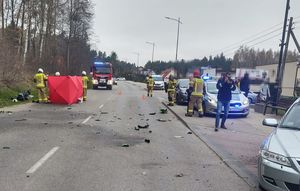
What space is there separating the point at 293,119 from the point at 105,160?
3624mm

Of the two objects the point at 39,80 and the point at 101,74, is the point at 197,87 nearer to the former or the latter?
the point at 39,80

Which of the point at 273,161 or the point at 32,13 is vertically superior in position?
the point at 32,13

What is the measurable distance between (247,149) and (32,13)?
3809 centimetres

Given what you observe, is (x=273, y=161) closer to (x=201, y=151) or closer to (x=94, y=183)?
(x=94, y=183)

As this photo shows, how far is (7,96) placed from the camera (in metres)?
25.7

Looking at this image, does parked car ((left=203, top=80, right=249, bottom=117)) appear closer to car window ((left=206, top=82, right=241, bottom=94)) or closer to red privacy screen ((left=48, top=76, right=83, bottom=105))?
car window ((left=206, top=82, right=241, bottom=94))

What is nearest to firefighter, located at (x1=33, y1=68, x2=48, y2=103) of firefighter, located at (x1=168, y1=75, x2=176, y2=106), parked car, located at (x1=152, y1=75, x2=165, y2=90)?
firefighter, located at (x1=168, y1=75, x2=176, y2=106)

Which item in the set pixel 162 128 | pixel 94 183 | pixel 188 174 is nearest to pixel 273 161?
pixel 188 174

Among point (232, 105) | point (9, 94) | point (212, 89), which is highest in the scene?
point (212, 89)

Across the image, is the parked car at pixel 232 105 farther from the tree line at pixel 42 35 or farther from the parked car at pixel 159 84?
the parked car at pixel 159 84

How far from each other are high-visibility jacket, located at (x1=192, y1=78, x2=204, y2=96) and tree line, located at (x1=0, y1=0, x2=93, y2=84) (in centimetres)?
1343

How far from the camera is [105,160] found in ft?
30.2

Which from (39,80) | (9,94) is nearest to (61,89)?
(39,80)

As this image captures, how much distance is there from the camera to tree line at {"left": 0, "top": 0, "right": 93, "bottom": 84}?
1241 inches
